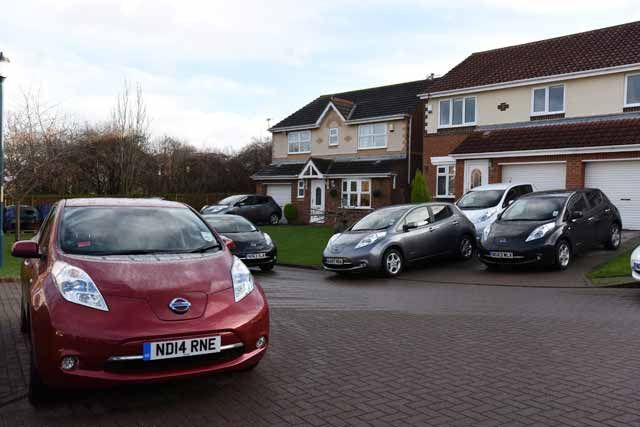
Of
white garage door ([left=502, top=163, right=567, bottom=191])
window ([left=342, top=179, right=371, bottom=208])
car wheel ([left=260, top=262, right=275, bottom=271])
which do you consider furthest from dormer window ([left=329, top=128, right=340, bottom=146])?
car wheel ([left=260, top=262, right=275, bottom=271])

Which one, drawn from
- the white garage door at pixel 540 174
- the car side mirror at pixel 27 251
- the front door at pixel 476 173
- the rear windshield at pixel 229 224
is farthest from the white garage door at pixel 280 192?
the car side mirror at pixel 27 251

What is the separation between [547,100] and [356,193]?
11.7 metres

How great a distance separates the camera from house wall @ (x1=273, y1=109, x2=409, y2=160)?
103 ft

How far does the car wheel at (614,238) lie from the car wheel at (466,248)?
132 inches

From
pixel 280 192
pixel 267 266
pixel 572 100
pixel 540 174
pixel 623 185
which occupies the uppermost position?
pixel 572 100

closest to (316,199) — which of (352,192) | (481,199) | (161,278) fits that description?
(352,192)

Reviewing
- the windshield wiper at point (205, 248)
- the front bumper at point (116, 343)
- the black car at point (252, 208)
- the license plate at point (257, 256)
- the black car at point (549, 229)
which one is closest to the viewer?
the front bumper at point (116, 343)

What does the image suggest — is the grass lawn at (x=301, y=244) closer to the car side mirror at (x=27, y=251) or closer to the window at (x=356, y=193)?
the window at (x=356, y=193)

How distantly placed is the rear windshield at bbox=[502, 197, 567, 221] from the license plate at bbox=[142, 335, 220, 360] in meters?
10.1

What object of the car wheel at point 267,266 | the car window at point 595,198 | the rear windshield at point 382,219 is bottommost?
the car wheel at point 267,266

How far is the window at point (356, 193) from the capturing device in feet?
103

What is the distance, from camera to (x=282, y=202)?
36156 millimetres

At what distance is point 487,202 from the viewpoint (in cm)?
1672

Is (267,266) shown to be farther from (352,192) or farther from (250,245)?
(352,192)
